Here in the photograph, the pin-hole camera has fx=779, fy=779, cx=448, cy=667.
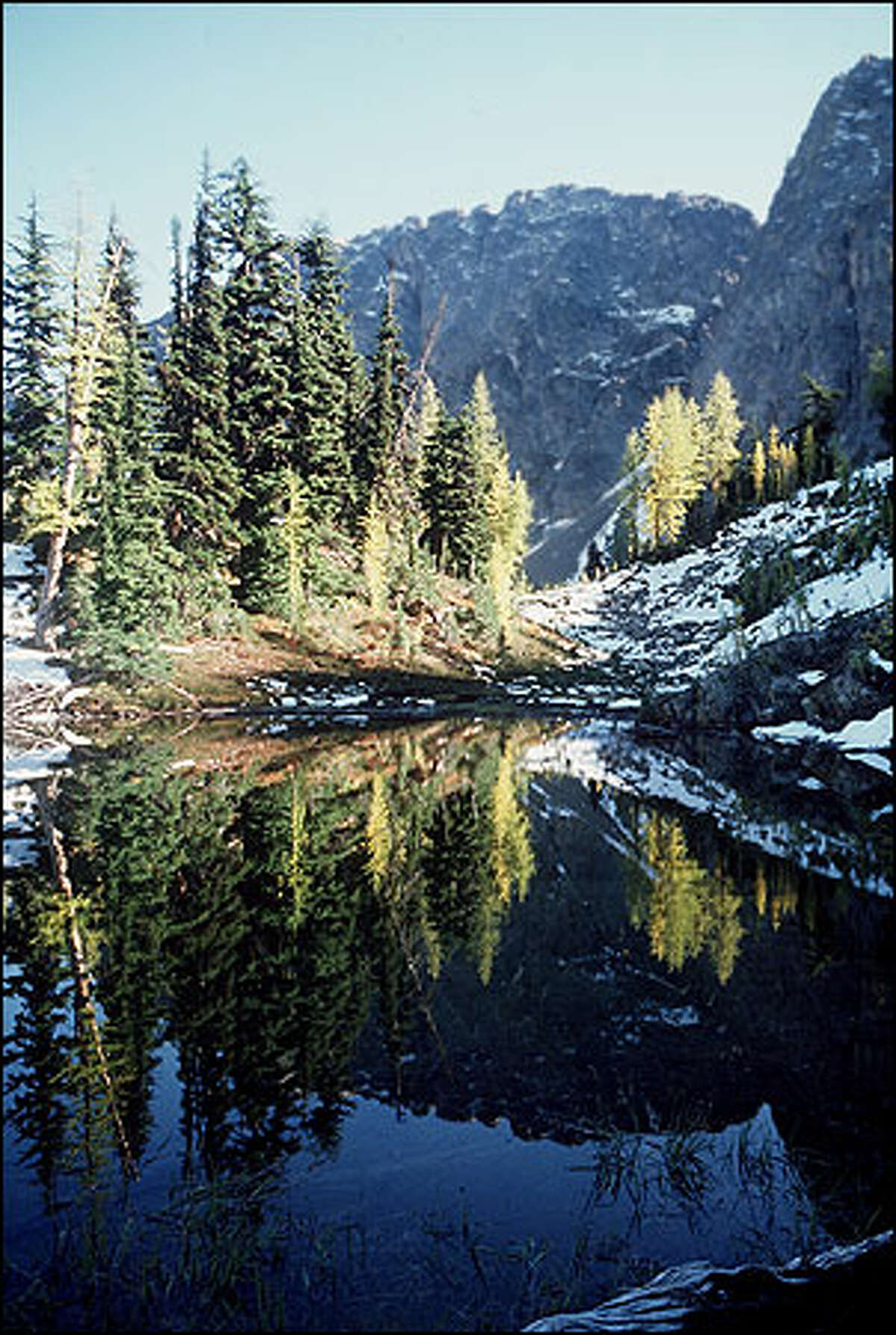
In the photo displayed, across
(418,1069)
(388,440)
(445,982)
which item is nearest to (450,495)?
(388,440)

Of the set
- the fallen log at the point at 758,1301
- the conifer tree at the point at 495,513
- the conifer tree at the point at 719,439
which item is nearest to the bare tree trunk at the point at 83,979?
the fallen log at the point at 758,1301

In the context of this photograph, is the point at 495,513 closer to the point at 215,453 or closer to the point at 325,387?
the point at 325,387

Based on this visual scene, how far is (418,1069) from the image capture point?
6207 mm

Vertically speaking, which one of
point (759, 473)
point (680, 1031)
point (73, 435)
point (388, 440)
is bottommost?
point (680, 1031)

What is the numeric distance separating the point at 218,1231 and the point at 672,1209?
2.64 meters

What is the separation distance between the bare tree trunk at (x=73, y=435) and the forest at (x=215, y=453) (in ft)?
0.37

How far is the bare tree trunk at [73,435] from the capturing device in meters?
29.6

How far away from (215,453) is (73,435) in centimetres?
743

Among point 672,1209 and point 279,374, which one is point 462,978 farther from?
point 279,374

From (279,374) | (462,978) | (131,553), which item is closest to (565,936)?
(462,978)

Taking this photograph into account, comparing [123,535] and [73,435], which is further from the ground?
[73,435]

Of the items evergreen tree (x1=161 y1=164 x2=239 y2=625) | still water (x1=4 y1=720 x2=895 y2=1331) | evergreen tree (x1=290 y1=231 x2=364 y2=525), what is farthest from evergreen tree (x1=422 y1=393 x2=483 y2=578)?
still water (x1=4 y1=720 x2=895 y2=1331)

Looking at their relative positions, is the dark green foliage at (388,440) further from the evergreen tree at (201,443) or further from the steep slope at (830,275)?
the steep slope at (830,275)

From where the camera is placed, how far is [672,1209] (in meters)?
4.69
